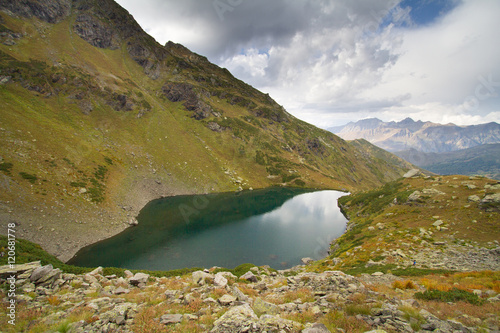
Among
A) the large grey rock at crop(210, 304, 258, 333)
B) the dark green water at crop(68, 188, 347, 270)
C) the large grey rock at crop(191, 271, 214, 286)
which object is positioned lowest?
the dark green water at crop(68, 188, 347, 270)

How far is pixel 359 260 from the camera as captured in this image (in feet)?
91.5

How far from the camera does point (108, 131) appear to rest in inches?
3300

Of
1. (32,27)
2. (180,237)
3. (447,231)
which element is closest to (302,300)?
(447,231)

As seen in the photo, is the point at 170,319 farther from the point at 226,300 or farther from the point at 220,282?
the point at 220,282

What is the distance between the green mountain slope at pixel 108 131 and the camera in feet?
137

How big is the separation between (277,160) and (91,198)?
115m

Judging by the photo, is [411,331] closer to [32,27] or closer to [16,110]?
[16,110]

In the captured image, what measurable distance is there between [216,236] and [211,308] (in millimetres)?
39813

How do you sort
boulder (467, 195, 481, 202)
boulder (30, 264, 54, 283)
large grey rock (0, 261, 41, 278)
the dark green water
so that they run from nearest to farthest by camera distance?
large grey rock (0, 261, 41, 278) < boulder (30, 264, 54, 283) < boulder (467, 195, 481, 202) < the dark green water

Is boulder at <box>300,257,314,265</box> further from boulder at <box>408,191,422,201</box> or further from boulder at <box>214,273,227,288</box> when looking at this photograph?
boulder at <box>214,273,227,288</box>

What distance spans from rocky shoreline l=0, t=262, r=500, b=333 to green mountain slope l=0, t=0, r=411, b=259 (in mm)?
29896

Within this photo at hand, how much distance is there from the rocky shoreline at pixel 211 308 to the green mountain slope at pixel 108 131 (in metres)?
29.9

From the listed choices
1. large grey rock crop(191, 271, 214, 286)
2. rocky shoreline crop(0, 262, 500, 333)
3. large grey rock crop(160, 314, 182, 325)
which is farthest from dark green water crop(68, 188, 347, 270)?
large grey rock crop(160, 314, 182, 325)

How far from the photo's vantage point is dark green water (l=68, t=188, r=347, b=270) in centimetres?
3762
